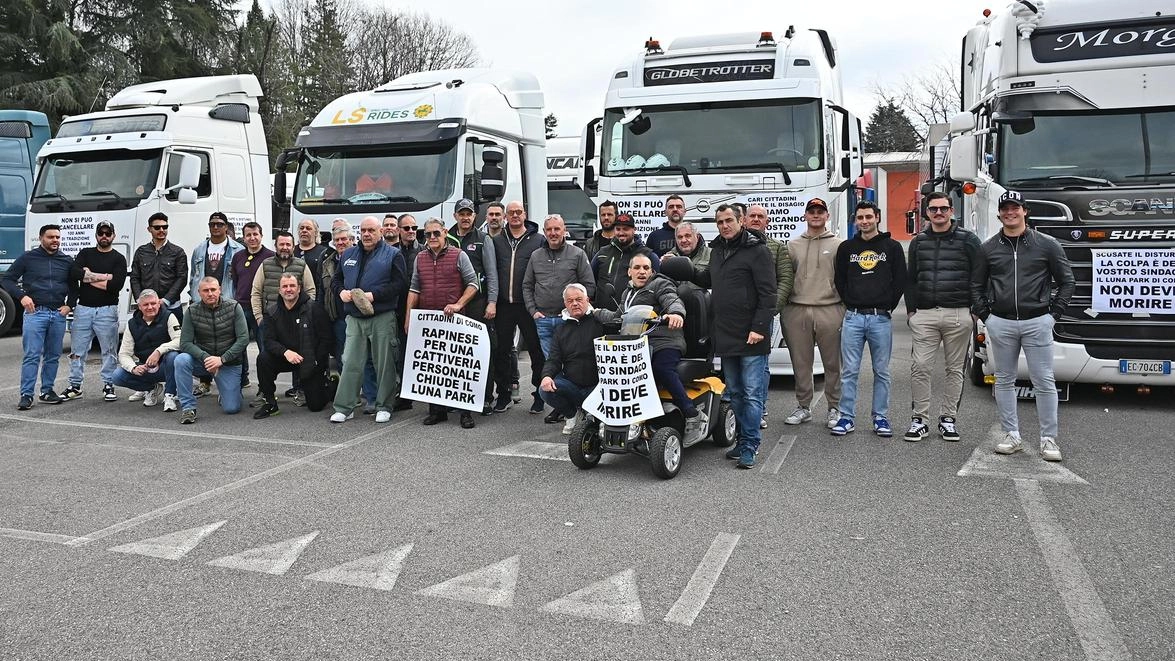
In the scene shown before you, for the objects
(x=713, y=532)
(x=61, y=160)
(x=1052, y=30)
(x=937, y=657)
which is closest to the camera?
(x=937, y=657)

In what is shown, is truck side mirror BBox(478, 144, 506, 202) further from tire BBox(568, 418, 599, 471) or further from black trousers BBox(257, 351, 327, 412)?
tire BBox(568, 418, 599, 471)

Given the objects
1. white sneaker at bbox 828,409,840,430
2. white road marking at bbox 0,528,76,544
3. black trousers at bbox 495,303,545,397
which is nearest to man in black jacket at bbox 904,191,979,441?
white sneaker at bbox 828,409,840,430

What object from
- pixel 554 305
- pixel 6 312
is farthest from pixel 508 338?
pixel 6 312

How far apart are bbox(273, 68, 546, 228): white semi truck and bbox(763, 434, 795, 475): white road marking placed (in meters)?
5.28

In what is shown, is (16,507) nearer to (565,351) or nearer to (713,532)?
(565,351)

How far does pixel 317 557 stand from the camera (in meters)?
5.26

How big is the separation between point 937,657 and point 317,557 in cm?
307

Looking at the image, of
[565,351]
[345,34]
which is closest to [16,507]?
[565,351]

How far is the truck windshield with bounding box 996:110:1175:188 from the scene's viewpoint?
352 inches

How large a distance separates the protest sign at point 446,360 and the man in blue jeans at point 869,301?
3.13m

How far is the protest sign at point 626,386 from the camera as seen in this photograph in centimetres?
695

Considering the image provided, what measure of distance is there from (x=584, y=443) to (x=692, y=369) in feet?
3.30

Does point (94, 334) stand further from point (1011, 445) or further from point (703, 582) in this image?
point (1011, 445)

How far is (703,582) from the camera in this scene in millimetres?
4852
